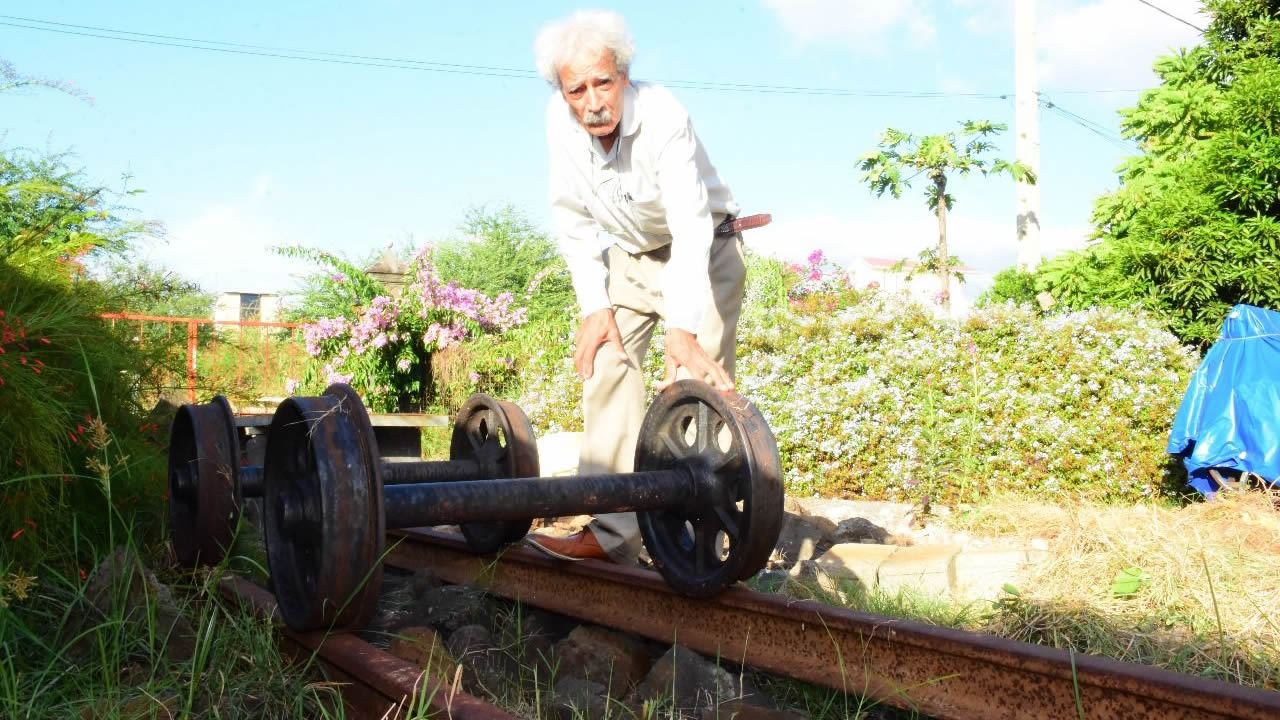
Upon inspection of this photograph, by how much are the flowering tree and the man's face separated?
8.61m

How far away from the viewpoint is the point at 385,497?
297 cm

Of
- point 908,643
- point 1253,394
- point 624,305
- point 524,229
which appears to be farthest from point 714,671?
point 524,229

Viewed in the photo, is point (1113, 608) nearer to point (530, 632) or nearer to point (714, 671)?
point (714, 671)

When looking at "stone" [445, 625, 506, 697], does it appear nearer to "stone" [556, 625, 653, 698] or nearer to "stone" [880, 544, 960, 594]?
"stone" [556, 625, 653, 698]

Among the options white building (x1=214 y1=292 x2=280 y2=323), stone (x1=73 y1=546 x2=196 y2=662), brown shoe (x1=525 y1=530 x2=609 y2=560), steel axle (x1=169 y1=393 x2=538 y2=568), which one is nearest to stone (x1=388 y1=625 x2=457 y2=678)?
stone (x1=73 y1=546 x2=196 y2=662)

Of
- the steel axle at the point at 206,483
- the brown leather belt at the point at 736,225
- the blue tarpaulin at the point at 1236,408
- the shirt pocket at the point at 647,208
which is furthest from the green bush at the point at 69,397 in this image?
the blue tarpaulin at the point at 1236,408

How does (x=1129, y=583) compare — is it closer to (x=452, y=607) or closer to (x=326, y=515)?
(x=452, y=607)

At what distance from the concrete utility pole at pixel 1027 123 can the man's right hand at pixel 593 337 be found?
41.7 ft

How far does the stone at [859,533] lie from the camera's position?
18.6 feet

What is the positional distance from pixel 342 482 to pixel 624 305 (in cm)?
181

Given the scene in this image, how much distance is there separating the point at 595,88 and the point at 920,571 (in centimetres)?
255

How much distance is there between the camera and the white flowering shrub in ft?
24.3

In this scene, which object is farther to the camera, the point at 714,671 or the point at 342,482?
the point at 714,671

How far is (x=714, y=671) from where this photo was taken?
2.80 meters
